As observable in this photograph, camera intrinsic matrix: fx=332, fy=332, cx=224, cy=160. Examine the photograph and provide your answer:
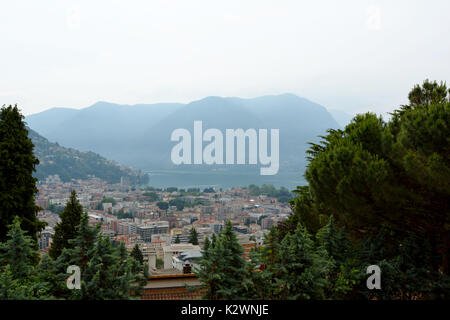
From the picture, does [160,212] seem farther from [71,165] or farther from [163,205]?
[71,165]

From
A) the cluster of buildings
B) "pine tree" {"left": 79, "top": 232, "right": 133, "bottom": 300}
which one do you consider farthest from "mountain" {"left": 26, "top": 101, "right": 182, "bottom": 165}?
"pine tree" {"left": 79, "top": 232, "right": 133, "bottom": 300}

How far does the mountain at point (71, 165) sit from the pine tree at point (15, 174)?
6452 cm

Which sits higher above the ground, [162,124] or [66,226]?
Result: [162,124]

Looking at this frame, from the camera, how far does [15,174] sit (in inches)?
229

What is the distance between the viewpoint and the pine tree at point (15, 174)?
566cm

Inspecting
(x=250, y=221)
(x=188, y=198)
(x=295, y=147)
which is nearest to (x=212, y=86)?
(x=295, y=147)

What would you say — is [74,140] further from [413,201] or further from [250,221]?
[413,201]

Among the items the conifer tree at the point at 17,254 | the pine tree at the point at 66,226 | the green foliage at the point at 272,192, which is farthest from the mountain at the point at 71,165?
the conifer tree at the point at 17,254

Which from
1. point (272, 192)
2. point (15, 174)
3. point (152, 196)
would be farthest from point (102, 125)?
point (15, 174)

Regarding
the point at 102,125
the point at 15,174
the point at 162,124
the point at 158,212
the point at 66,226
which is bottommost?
the point at 158,212

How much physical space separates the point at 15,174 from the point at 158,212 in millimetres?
42114

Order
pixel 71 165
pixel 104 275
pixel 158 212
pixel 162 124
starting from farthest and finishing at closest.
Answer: pixel 162 124, pixel 71 165, pixel 158 212, pixel 104 275

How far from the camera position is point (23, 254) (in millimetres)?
3385

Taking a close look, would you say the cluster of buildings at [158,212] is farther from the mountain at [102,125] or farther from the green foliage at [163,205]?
the mountain at [102,125]
